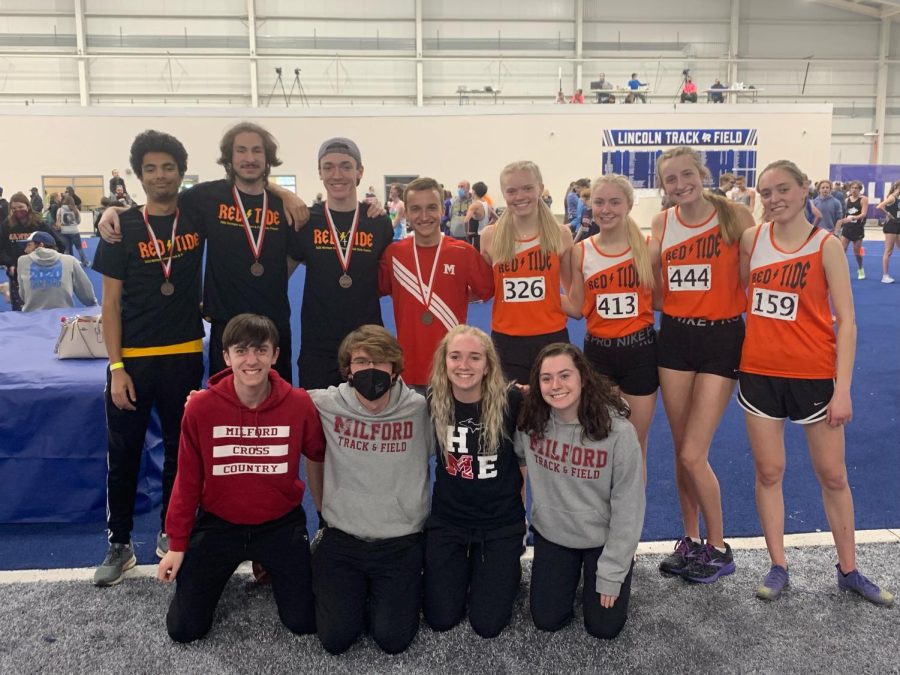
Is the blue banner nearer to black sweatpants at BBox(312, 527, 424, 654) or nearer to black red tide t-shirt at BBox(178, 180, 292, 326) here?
black red tide t-shirt at BBox(178, 180, 292, 326)

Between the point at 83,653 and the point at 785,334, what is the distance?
261 centimetres

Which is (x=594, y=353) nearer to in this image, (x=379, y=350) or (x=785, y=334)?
(x=785, y=334)

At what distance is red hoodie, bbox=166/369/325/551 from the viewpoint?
2.40 m

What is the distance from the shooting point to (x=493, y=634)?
7.66 ft

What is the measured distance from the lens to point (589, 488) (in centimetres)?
244

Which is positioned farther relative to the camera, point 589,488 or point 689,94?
point 689,94

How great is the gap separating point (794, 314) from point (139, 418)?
8.12 ft

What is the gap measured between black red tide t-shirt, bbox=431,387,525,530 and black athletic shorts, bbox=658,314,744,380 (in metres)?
0.67

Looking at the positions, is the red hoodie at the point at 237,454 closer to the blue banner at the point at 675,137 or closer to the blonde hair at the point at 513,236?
the blonde hair at the point at 513,236

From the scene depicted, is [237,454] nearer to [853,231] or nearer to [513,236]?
[513,236]

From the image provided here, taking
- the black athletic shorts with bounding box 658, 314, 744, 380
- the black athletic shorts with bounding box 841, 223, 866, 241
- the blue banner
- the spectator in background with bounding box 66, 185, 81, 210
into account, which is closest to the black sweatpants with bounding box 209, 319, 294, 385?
the black athletic shorts with bounding box 658, 314, 744, 380

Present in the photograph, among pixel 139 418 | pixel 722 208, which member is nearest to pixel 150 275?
pixel 139 418

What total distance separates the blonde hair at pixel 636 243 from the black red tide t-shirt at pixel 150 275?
1.64 m

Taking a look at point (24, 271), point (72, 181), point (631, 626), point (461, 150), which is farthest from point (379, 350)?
point (72, 181)
